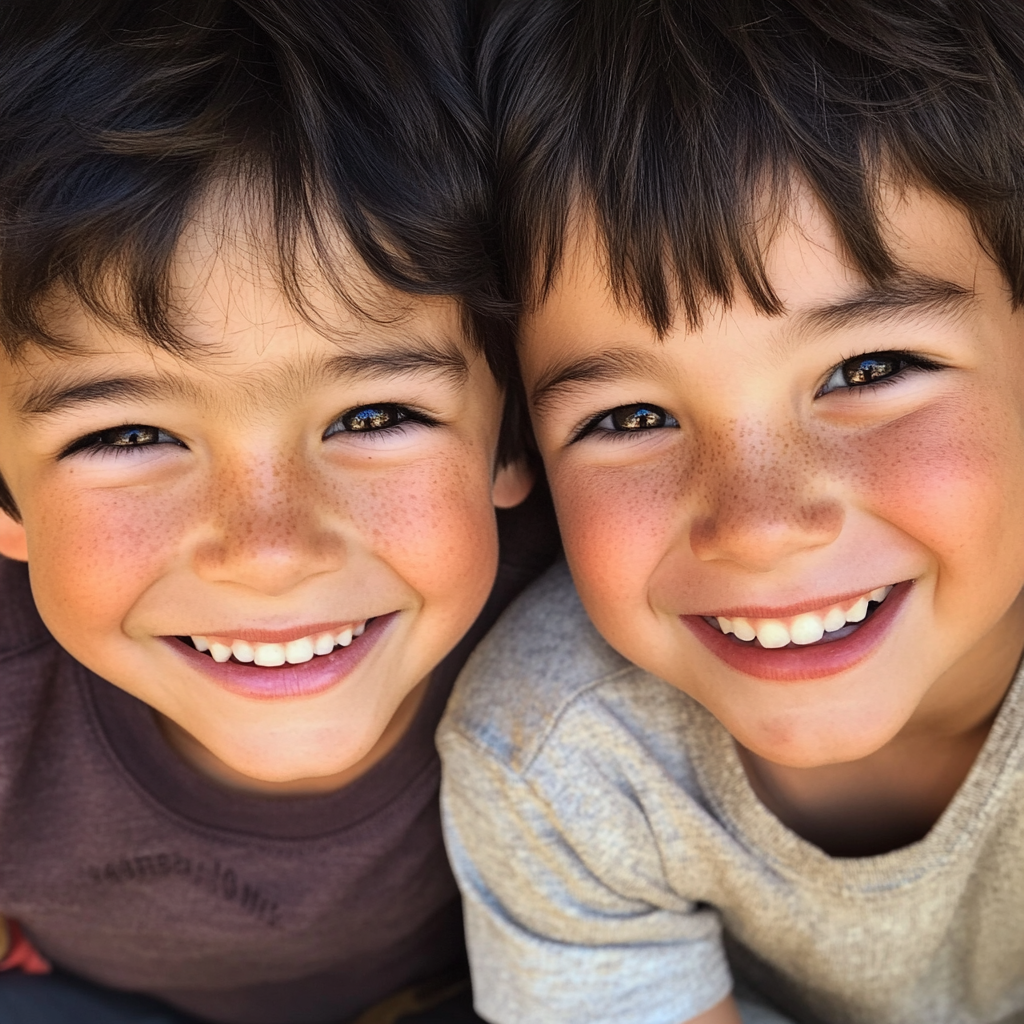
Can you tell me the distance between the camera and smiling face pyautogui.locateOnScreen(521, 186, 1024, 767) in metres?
1.07

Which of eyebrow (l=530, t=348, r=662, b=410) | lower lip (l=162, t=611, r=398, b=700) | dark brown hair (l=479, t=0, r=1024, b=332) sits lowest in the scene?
lower lip (l=162, t=611, r=398, b=700)

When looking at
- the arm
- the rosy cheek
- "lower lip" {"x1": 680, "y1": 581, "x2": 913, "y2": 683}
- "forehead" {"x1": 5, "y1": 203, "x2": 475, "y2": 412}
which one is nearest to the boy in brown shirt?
"forehead" {"x1": 5, "y1": 203, "x2": 475, "y2": 412}

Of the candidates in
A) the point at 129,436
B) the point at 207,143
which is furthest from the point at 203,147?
the point at 129,436

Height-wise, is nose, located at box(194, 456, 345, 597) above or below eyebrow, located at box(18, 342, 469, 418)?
below

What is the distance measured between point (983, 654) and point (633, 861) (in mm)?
419

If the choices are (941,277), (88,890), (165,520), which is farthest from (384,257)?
(88,890)

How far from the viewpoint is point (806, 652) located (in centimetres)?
119

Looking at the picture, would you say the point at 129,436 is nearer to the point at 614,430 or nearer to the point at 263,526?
the point at 263,526

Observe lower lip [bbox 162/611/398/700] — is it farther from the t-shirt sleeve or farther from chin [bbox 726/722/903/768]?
chin [bbox 726/722/903/768]

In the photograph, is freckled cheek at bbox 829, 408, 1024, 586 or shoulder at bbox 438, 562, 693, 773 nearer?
freckled cheek at bbox 829, 408, 1024, 586

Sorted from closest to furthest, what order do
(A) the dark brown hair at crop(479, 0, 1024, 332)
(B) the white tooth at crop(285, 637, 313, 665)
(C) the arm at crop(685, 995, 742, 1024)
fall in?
(A) the dark brown hair at crop(479, 0, 1024, 332) < (B) the white tooth at crop(285, 637, 313, 665) < (C) the arm at crop(685, 995, 742, 1024)

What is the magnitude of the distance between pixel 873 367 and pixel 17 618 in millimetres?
990

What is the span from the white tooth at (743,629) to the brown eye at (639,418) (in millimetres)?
196

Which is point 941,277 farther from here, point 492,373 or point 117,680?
point 117,680
